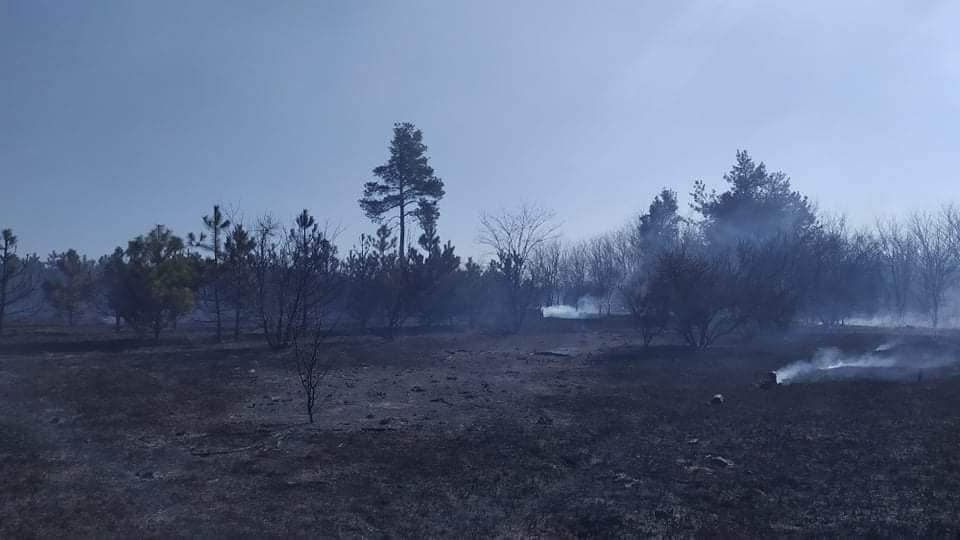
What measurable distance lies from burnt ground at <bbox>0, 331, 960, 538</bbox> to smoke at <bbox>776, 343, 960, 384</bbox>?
1.36 metres

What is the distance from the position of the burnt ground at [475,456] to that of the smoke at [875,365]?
4.46 feet

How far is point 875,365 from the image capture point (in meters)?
21.2

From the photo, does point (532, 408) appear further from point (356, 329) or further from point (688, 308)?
point (356, 329)

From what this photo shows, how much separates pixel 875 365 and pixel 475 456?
1599 centimetres

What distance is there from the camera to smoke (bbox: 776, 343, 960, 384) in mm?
18203

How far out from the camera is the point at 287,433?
1244 centimetres

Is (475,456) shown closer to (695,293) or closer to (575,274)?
(695,293)

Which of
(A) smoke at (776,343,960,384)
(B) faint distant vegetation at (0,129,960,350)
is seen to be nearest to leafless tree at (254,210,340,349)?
(B) faint distant vegetation at (0,129,960,350)

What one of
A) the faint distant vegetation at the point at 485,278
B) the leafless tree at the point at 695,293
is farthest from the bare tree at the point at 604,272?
the leafless tree at the point at 695,293

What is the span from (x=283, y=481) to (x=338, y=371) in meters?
11.6

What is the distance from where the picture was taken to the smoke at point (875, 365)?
18203 millimetres

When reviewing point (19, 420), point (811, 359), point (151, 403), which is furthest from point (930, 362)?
point (19, 420)

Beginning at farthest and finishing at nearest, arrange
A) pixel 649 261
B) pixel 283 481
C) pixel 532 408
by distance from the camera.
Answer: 1. pixel 649 261
2. pixel 532 408
3. pixel 283 481

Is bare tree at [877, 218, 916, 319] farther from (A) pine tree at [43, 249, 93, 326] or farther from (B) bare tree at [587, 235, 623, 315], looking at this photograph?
(A) pine tree at [43, 249, 93, 326]
